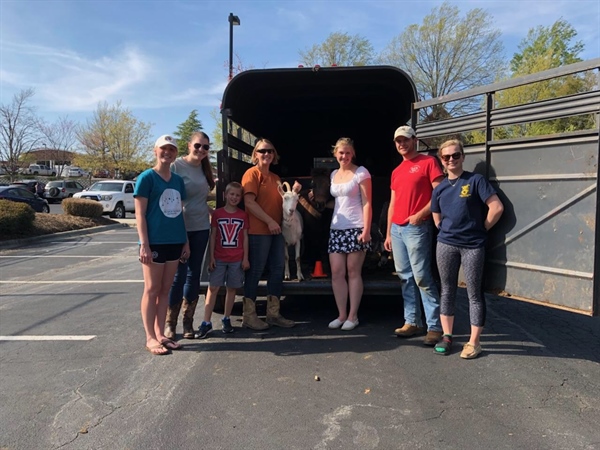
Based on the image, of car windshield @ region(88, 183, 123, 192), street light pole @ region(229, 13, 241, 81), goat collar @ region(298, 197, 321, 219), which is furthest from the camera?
car windshield @ region(88, 183, 123, 192)

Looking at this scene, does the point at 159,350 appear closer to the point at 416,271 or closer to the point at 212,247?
the point at 212,247

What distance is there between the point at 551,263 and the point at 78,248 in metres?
13.3

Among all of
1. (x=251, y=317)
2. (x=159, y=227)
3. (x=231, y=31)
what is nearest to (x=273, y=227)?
(x=251, y=317)

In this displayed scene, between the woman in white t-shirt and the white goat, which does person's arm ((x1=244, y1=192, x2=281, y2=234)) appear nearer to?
the white goat

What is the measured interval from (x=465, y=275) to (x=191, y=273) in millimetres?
2911

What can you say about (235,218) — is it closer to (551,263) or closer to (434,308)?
(434,308)

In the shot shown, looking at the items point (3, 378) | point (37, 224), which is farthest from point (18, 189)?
point (3, 378)

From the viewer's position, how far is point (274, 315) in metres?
5.36

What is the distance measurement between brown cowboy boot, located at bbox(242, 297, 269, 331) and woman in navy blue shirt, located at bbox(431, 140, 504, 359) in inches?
86.6

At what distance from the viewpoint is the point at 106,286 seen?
8.01m

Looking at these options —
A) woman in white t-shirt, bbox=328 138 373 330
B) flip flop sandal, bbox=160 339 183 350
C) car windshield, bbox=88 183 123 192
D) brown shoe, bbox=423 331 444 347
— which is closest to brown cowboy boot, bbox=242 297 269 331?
flip flop sandal, bbox=160 339 183 350

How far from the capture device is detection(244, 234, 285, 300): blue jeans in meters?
5.05

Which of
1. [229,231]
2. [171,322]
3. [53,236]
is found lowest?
[171,322]

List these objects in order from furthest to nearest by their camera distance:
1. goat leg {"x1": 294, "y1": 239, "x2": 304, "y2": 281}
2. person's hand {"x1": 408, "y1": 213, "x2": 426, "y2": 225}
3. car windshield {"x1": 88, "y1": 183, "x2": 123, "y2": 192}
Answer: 1. car windshield {"x1": 88, "y1": 183, "x2": 123, "y2": 192}
2. goat leg {"x1": 294, "y1": 239, "x2": 304, "y2": 281}
3. person's hand {"x1": 408, "y1": 213, "x2": 426, "y2": 225}
